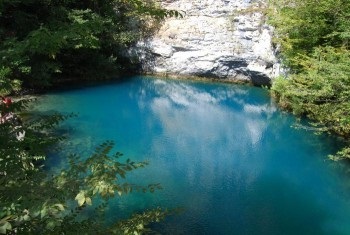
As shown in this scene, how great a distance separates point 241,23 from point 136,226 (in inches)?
700

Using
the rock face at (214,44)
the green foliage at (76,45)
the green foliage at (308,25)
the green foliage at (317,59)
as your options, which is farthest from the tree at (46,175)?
the rock face at (214,44)

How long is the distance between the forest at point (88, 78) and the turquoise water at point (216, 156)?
72 cm

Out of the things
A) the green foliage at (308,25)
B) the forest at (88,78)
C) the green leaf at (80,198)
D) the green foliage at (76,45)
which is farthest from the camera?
the green foliage at (76,45)

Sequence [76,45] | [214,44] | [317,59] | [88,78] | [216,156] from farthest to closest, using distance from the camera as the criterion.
Answer: [214,44] < [88,78] < [317,59] < [216,156] < [76,45]

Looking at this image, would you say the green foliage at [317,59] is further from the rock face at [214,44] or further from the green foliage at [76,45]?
the green foliage at [76,45]

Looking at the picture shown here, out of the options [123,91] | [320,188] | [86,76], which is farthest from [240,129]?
[86,76]

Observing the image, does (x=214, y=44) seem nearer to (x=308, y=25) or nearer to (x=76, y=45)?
(x=308, y=25)

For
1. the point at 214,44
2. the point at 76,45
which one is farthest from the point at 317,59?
the point at 214,44

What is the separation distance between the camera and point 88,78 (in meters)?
19.9

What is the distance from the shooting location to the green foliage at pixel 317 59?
10.5 metres

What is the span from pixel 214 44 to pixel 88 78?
7.11 meters

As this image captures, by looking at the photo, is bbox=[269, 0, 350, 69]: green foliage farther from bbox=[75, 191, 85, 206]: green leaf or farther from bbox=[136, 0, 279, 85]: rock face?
bbox=[75, 191, 85, 206]: green leaf

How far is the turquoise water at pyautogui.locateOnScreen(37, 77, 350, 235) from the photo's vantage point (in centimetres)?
774

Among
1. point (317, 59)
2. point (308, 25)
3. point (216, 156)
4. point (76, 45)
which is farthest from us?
point (308, 25)
